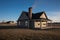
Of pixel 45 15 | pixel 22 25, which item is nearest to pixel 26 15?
pixel 22 25

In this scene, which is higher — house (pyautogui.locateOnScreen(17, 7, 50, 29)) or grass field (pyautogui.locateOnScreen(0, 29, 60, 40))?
house (pyautogui.locateOnScreen(17, 7, 50, 29))

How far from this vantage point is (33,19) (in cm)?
3759

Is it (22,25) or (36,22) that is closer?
(36,22)

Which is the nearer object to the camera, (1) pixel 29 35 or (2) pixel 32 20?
(1) pixel 29 35

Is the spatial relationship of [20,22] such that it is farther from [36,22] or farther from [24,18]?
[36,22]

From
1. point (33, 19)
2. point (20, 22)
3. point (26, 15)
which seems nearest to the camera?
point (33, 19)

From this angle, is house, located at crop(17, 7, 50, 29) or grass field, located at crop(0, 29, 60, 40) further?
house, located at crop(17, 7, 50, 29)

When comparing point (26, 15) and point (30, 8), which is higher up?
point (30, 8)

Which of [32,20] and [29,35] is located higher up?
[32,20]

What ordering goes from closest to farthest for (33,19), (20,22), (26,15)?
(33,19) → (26,15) → (20,22)

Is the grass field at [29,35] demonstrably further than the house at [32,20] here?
No

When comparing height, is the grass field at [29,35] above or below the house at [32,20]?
below

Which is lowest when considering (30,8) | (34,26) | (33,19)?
(34,26)

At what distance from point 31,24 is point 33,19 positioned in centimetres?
231
